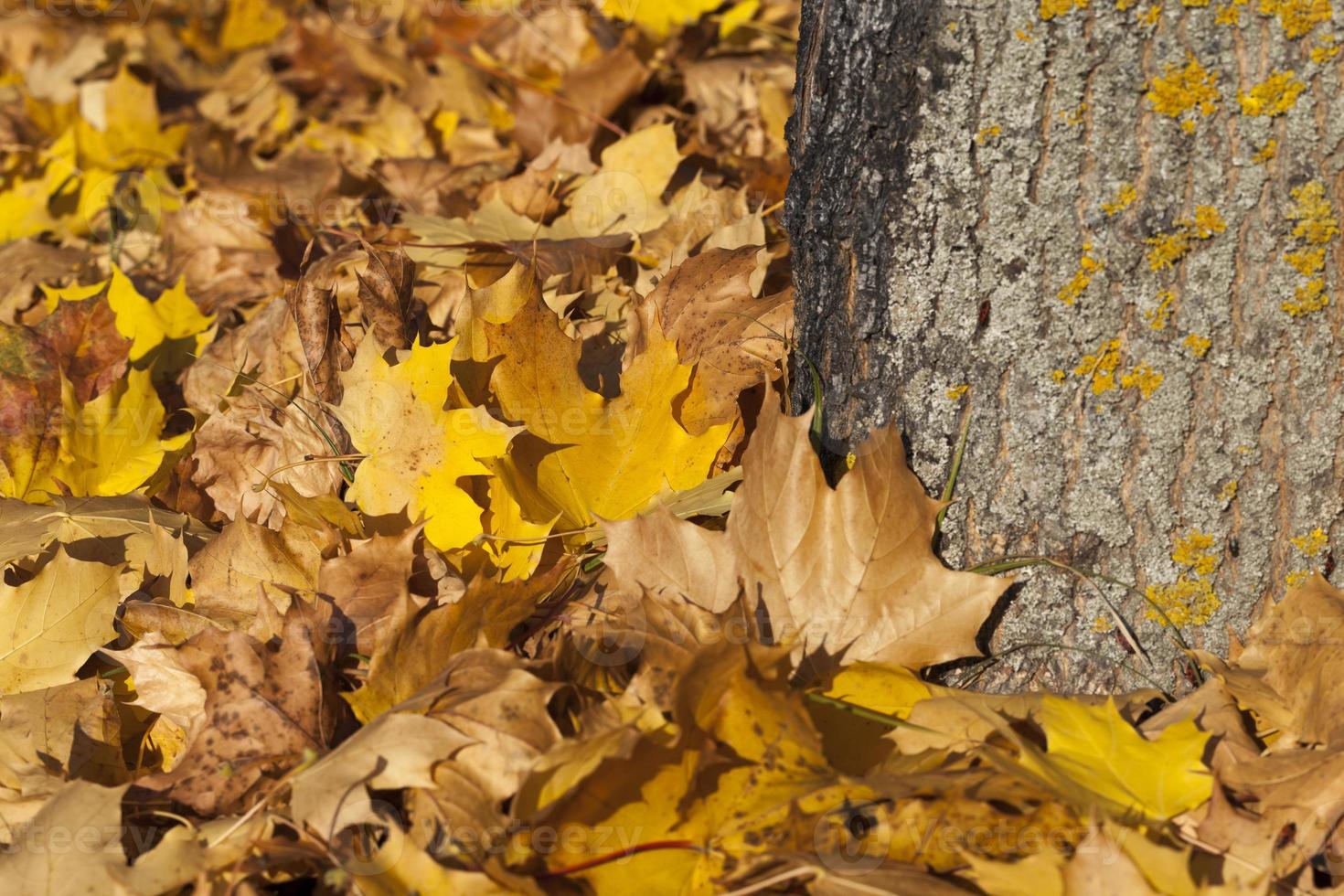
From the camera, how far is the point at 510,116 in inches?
114

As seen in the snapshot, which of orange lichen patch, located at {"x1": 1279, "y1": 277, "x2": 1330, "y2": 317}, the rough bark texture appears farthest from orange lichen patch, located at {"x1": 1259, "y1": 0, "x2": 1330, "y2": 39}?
orange lichen patch, located at {"x1": 1279, "y1": 277, "x2": 1330, "y2": 317}

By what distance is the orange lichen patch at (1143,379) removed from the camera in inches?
46.3

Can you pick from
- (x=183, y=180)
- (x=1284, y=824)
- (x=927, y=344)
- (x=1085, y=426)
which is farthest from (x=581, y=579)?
(x=183, y=180)

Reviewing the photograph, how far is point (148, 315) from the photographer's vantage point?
207 centimetres

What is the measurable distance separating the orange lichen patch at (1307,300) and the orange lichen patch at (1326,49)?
219 millimetres

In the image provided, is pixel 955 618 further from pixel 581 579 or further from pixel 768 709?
pixel 581 579

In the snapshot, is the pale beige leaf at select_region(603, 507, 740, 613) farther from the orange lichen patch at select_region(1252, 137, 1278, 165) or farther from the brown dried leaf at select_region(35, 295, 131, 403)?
the brown dried leaf at select_region(35, 295, 131, 403)

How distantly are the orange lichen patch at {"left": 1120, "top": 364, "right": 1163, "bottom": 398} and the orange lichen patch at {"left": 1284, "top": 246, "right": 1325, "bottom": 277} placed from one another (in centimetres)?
17

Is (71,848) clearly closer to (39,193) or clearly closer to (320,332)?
(320,332)

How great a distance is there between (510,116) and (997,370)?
2007mm

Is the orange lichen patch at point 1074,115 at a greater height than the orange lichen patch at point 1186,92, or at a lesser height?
lesser

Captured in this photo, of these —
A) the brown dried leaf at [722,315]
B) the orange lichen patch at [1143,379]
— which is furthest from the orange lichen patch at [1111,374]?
the brown dried leaf at [722,315]

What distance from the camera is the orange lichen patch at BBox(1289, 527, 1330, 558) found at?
1.23m

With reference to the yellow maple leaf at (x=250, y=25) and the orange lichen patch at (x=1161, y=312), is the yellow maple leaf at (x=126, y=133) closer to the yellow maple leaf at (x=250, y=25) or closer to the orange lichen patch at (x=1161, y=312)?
the yellow maple leaf at (x=250, y=25)
